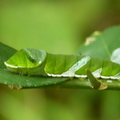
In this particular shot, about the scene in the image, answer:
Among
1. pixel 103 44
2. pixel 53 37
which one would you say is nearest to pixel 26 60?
pixel 103 44

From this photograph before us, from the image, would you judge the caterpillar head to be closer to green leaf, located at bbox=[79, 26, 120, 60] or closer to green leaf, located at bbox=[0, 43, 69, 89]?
green leaf, located at bbox=[0, 43, 69, 89]

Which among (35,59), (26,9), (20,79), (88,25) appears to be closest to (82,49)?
(35,59)

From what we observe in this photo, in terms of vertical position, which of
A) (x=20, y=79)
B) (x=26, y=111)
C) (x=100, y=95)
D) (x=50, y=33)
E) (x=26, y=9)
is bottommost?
(x=26, y=111)

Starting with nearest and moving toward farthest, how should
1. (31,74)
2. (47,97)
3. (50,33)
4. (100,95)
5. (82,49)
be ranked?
(31,74)
(82,49)
(100,95)
(47,97)
(50,33)

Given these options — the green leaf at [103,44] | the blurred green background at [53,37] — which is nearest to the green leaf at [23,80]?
the green leaf at [103,44]

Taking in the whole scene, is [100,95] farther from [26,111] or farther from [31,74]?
[31,74]

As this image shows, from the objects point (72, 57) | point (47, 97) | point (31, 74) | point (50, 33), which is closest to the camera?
point (31, 74)

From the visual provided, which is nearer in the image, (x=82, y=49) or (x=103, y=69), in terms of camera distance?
(x=103, y=69)

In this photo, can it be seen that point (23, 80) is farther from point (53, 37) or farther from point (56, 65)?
point (53, 37)
